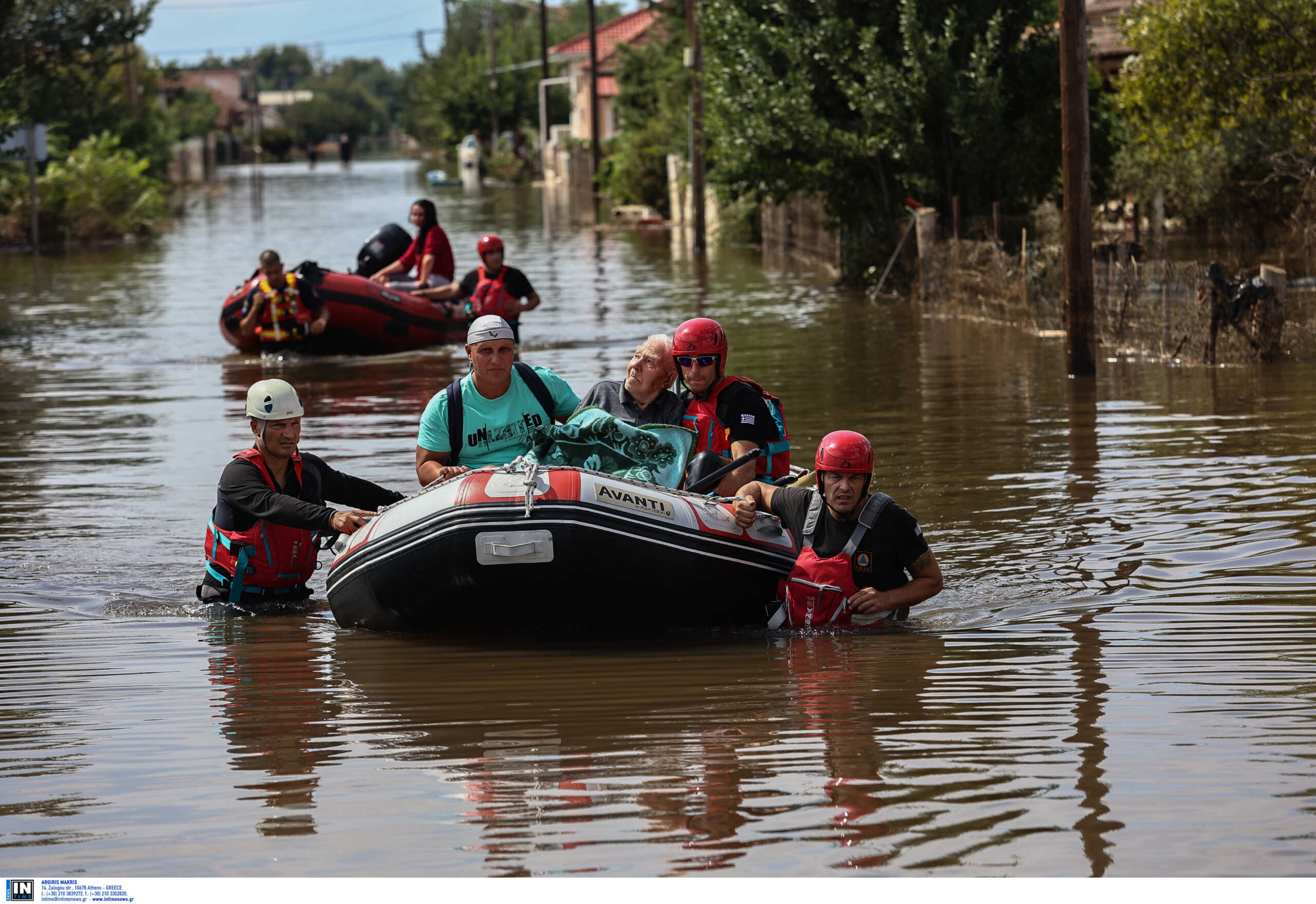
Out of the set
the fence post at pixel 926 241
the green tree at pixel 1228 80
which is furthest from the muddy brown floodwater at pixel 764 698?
the fence post at pixel 926 241

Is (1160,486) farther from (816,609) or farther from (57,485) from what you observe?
(57,485)

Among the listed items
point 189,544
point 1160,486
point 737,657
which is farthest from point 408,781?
point 1160,486

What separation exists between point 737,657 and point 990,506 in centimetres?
363

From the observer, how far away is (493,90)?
293 feet

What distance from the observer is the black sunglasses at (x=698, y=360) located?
342 inches

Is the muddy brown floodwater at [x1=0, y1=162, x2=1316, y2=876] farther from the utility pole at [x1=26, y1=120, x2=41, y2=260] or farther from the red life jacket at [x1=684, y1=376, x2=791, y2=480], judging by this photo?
the utility pole at [x1=26, y1=120, x2=41, y2=260]

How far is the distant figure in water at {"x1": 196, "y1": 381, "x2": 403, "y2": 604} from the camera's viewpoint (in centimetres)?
848

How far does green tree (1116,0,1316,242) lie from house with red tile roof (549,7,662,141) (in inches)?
1945

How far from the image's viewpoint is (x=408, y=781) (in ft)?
19.7

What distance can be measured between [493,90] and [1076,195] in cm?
7552

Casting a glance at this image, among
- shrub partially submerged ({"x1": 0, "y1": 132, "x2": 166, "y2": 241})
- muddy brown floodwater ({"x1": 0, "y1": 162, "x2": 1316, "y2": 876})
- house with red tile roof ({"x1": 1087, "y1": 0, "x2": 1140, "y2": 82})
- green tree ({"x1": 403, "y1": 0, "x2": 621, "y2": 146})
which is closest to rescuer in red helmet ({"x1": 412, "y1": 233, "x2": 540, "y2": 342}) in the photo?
muddy brown floodwater ({"x1": 0, "y1": 162, "x2": 1316, "y2": 876})

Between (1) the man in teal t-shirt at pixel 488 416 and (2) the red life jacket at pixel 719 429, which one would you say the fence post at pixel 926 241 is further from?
(1) the man in teal t-shirt at pixel 488 416

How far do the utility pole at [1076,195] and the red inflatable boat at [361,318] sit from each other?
773cm
